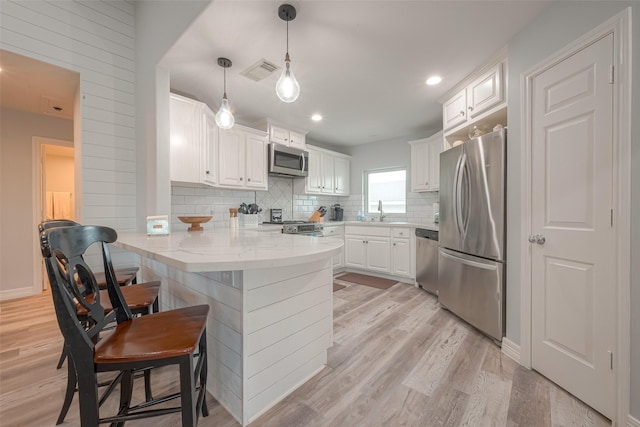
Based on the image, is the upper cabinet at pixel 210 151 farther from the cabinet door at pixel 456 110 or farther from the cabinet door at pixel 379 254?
the cabinet door at pixel 456 110

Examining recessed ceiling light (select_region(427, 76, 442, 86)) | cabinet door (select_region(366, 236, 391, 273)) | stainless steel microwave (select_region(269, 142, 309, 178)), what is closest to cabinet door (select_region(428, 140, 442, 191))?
cabinet door (select_region(366, 236, 391, 273))

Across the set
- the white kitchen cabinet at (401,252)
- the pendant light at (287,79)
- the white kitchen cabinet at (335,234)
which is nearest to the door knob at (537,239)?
the pendant light at (287,79)

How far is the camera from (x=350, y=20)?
5.97ft

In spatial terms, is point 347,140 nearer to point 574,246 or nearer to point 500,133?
point 500,133

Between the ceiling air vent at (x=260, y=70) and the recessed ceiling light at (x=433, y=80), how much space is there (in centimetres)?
157

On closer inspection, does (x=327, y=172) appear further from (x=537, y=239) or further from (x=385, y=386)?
(x=385, y=386)

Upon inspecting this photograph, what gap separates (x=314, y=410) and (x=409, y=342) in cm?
108

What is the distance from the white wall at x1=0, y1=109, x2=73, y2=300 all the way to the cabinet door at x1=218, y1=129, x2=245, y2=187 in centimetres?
241

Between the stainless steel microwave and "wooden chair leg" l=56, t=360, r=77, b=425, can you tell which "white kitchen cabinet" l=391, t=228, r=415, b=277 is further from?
"wooden chair leg" l=56, t=360, r=77, b=425

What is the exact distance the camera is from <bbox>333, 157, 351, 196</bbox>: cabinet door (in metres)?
5.07

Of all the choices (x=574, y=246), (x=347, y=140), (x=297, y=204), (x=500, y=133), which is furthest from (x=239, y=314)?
(x=347, y=140)

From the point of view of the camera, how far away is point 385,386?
5.29ft

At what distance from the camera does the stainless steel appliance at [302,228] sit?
3635 mm

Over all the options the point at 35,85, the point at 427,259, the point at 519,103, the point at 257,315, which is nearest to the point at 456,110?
the point at 519,103
